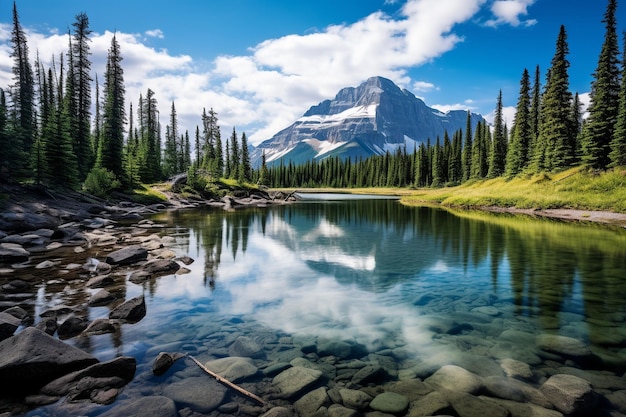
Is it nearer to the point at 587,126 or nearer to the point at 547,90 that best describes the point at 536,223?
the point at 587,126

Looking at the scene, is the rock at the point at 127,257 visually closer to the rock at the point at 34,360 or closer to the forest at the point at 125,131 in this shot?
the rock at the point at 34,360

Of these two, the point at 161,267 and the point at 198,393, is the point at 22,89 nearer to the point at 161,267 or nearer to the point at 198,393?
the point at 161,267

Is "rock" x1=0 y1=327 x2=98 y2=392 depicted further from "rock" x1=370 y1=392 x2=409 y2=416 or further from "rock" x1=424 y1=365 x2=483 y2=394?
"rock" x1=424 y1=365 x2=483 y2=394

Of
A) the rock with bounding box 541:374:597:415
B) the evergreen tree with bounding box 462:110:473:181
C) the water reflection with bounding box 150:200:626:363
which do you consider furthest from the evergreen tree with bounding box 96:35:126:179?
the evergreen tree with bounding box 462:110:473:181

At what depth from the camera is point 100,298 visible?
1175cm

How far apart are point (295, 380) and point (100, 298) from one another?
837cm

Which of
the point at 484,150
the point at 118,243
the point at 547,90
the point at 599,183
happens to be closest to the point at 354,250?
the point at 118,243

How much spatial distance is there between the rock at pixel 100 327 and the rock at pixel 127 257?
8.04 m

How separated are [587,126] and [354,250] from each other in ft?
158

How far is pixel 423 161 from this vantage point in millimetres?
126688

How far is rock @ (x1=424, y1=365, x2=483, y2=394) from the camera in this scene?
271 inches

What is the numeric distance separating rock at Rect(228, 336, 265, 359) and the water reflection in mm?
1456

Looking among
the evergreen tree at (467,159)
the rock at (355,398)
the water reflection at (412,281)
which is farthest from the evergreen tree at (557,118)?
the rock at (355,398)

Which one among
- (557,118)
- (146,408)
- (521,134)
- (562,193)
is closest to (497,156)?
(521,134)
